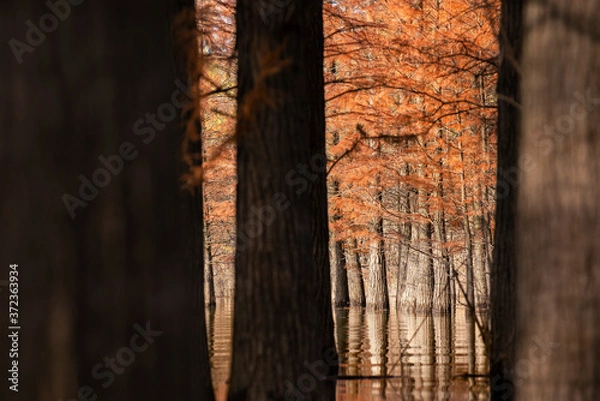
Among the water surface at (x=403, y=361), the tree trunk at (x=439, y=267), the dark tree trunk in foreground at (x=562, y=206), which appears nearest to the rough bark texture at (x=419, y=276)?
the tree trunk at (x=439, y=267)

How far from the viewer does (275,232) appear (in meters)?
7.44

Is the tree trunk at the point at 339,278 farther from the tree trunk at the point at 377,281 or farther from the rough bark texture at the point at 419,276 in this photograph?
the rough bark texture at the point at 419,276

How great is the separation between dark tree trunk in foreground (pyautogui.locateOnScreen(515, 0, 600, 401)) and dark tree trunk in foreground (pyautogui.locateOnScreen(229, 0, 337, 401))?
2.89m

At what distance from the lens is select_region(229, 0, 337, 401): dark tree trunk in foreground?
740 centimetres

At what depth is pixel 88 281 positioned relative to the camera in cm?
406

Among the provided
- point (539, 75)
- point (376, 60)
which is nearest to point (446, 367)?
→ point (376, 60)

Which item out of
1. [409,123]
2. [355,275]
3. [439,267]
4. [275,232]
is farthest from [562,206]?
[355,275]

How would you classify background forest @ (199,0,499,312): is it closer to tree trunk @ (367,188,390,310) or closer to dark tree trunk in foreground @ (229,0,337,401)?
tree trunk @ (367,188,390,310)

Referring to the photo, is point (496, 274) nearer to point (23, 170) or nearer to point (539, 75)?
point (539, 75)

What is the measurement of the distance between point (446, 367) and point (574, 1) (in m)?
9.78

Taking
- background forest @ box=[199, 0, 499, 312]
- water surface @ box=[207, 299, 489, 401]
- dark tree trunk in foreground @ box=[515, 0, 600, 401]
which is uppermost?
background forest @ box=[199, 0, 499, 312]

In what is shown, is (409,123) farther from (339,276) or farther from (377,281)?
(339,276)

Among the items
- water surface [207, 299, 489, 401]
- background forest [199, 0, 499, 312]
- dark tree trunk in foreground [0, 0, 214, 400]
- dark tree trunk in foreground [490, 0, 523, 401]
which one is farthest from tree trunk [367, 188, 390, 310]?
dark tree trunk in foreground [0, 0, 214, 400]

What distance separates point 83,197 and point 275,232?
11.4 feet
